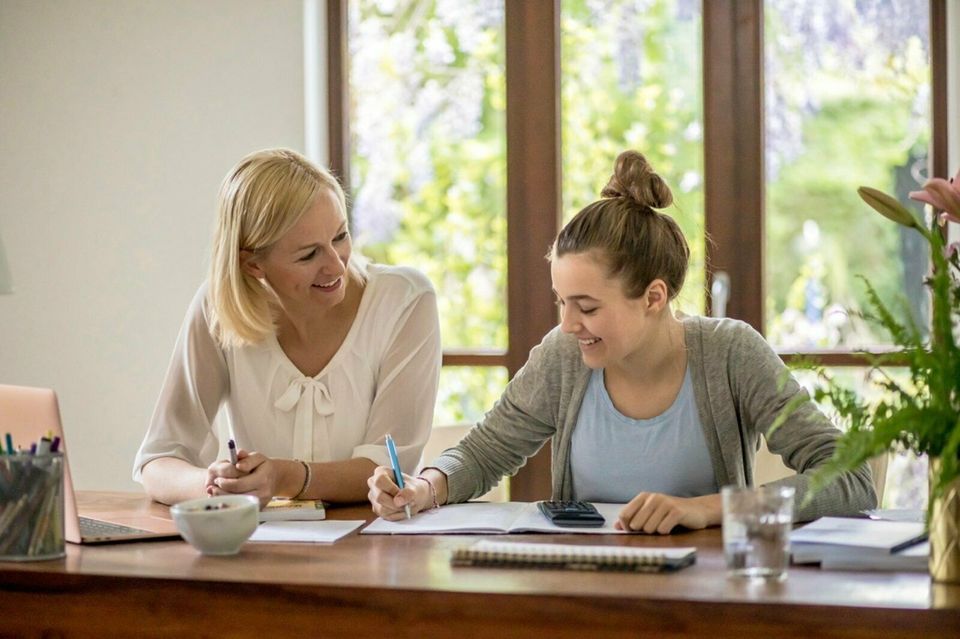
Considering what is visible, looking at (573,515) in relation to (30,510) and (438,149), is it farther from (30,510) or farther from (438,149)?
(438,149)

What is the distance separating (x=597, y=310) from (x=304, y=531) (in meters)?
0.62

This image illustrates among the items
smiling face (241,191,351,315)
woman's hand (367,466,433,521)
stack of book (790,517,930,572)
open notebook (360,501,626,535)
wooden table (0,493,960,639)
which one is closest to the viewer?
wooden table (0,493,960,639)

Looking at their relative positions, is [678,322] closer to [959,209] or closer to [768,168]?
[959,209]

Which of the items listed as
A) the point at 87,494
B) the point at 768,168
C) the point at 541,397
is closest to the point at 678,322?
the point at 541,397

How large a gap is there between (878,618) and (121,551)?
1074 millimetres

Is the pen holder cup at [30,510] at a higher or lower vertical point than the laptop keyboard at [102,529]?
higher

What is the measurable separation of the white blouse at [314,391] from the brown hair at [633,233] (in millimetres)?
414

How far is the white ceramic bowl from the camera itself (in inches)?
68.0

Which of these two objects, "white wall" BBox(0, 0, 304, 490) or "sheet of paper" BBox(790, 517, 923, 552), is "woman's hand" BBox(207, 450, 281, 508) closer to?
"sheet of paper" BBox(790, 517, 923, 552)

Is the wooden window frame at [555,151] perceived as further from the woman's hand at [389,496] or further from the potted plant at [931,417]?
the potted plant at [931,417]

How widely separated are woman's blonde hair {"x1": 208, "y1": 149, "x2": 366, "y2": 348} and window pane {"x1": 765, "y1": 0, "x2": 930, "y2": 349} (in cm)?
170

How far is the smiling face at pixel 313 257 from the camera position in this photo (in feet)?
7.75

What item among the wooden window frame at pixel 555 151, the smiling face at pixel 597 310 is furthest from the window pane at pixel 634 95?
the smiling face at pixel 597 310

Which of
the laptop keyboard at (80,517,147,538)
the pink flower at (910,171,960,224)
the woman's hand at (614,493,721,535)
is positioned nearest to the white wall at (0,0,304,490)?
the laptop keyboard at (80,517,147,538)
